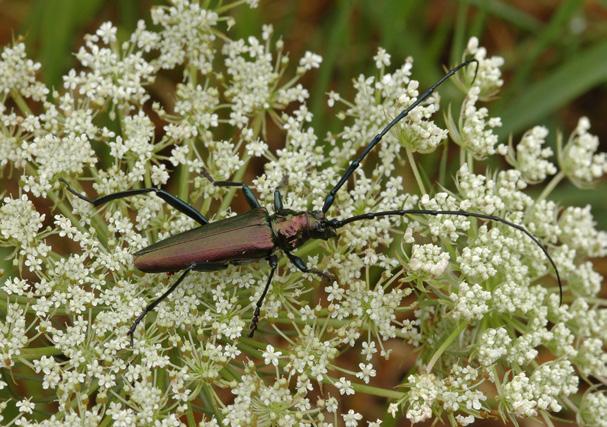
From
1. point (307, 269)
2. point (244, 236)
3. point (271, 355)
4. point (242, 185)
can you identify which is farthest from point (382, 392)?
point (242, 185)

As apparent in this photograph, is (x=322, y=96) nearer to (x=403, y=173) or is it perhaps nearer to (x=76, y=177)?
(x=403, y=173)

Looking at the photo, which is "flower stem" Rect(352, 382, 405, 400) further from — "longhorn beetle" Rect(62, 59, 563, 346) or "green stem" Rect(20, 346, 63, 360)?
"green stem" Rect(20, 346, 63, 360)

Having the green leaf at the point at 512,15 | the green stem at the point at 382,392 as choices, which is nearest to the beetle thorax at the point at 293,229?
the green stem at the point at 382,392

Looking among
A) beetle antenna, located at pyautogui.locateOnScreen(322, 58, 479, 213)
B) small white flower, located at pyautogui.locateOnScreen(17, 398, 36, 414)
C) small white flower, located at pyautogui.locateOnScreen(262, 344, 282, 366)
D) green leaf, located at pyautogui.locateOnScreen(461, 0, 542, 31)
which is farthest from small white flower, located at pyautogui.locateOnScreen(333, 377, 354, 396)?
green leaf, located at pyautogui.locateOnScreen(461, 0, 542, 31)

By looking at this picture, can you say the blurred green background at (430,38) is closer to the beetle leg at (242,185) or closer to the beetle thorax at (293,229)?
the beetle leg at (242,185)

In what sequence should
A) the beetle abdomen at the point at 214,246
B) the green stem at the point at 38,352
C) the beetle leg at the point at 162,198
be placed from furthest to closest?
the beetle leg at the point at 162,198, the beetle abdomen at the point at 214,246, the green stem at the point at 38,352

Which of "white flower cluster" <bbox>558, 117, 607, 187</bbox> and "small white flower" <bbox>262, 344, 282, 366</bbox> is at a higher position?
"white flower cluster" <bbox>558, 117, 607, 187</bbox>

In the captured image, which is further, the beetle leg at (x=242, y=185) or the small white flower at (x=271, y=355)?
the beetle leg at (x=242, y=185)

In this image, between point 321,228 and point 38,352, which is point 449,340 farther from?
point 38,352
